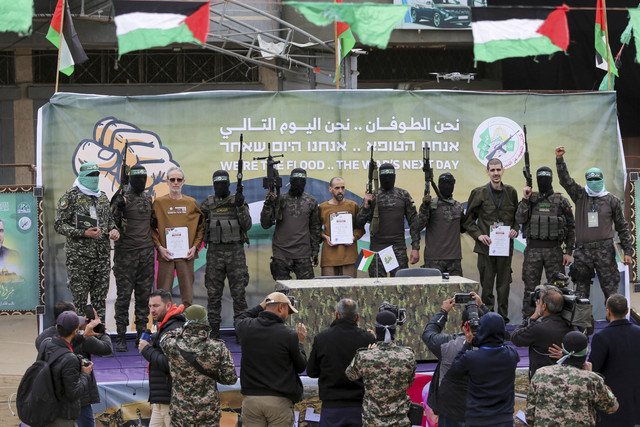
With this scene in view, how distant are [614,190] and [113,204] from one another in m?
6.26

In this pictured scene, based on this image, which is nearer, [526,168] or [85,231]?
[85,231]

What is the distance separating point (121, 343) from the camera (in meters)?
8.86

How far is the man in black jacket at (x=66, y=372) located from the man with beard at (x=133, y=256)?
2.92 meters

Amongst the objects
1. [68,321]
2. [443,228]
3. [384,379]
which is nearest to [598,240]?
[443,228]

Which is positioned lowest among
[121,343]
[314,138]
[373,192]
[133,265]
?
[121,343]

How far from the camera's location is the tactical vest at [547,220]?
30.8ft

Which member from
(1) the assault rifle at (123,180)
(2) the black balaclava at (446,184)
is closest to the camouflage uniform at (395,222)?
(2) the black balaclava at (446,184)

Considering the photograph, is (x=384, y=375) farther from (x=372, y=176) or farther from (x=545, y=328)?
(x=372, y=176)

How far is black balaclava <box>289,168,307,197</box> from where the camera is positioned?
934cm

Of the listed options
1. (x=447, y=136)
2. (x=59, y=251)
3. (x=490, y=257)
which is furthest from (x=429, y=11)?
(x=59, y=251)

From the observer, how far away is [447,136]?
10359 mm

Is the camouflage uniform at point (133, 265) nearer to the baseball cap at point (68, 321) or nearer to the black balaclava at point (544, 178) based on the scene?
the baseball cap at point (68, 321)

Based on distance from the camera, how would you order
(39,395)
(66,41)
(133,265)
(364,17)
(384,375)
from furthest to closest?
1. (66,41)
2. (133,265)
3. (364,17)
4. (384,375)
5. (39,395)

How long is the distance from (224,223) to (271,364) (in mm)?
3049
